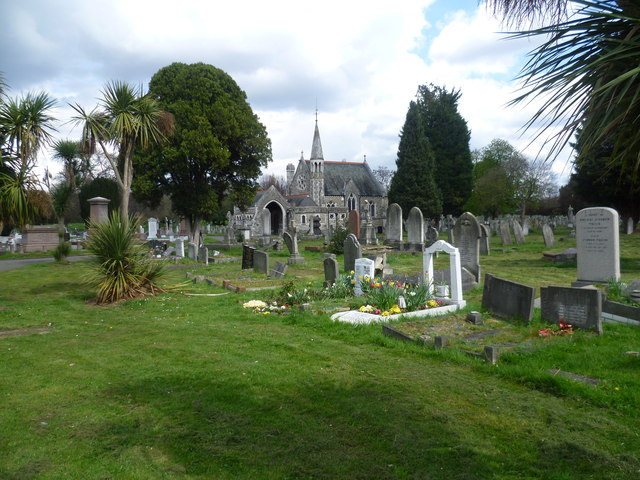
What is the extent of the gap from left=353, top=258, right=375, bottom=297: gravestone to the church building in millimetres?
43996

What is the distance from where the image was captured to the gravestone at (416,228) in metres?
23.9

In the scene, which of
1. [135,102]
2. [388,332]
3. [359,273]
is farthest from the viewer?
[135,102]

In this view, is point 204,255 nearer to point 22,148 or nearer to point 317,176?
point 22,148

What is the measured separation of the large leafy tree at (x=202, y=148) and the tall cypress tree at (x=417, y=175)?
23161 mm

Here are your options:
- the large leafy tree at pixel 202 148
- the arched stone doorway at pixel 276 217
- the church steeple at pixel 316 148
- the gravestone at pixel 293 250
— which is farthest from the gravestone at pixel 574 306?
the church steeple at pixel 316 148

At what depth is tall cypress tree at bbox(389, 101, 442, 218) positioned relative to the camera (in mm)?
47062

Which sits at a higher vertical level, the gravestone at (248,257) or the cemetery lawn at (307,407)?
the gravestone at (248,257)

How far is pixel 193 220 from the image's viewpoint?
26.7 meters

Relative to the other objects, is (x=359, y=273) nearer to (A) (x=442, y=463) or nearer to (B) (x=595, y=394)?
(B) (x=595, y=394)

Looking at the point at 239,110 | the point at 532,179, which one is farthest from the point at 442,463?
the point at 532,179

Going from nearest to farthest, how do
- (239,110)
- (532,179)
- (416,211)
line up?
(416,211), (239,110), (532,179)

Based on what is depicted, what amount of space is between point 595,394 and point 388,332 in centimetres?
321

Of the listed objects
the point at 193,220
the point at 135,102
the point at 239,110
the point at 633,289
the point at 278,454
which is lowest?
the point at 278,454

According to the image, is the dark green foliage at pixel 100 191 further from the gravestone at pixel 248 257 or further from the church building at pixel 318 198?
the gravestone at pixel 248 257
